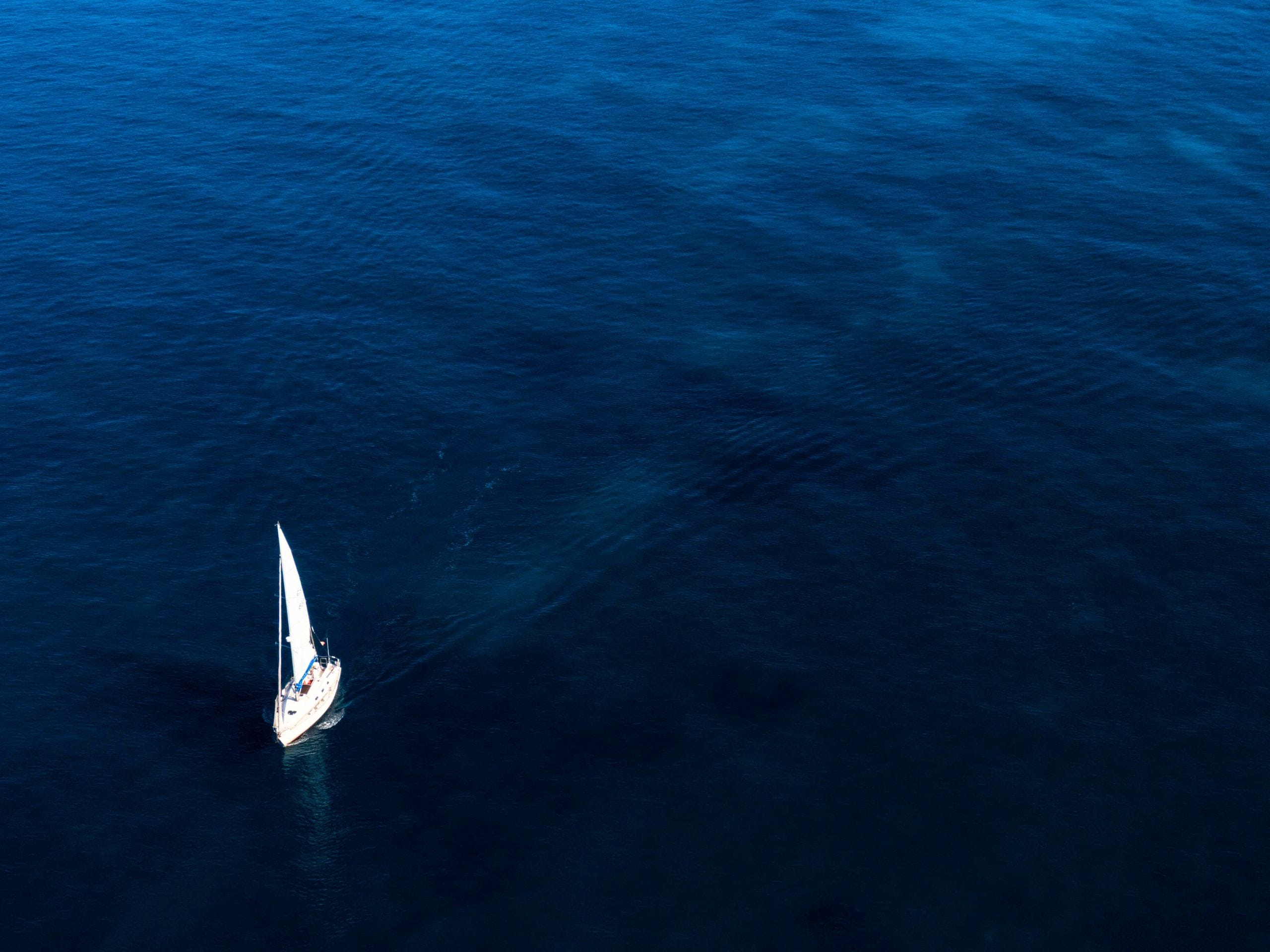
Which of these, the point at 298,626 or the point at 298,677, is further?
the point at 298,626

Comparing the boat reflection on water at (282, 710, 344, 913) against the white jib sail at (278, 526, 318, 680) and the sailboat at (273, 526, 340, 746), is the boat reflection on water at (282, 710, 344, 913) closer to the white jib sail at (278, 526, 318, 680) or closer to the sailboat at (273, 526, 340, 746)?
the sailboat at (273, 526, 340, 746)

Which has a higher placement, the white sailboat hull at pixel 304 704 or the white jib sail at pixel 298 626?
the white jib sail at pixel 298 626

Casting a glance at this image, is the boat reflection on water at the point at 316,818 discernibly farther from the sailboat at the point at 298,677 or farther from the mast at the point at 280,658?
the mast at the point at 280,658

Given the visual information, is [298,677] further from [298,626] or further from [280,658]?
[298,626]

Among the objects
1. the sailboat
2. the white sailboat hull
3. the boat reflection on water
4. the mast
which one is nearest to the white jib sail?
the sailboat

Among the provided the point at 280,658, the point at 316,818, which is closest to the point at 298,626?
the point at 280,658

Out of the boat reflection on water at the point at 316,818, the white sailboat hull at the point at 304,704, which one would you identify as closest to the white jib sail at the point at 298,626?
the white sailboat hull at the point at 304,704
